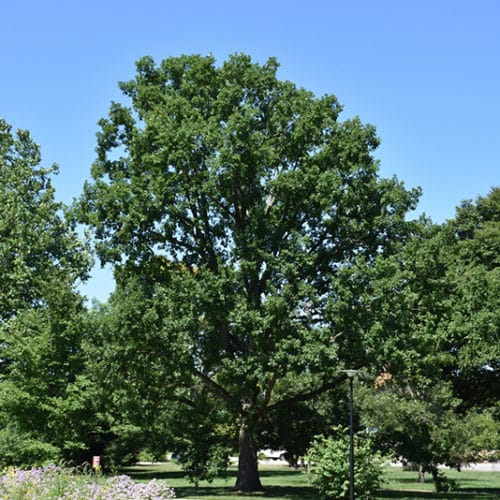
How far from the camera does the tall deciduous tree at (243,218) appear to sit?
23.2 metres

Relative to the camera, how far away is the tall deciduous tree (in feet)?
76.2

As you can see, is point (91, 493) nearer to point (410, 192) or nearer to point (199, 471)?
point (199, 471)

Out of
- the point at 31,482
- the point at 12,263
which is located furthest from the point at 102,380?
the point at 12,263

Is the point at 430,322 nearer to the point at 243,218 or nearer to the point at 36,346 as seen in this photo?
the point at 243,218

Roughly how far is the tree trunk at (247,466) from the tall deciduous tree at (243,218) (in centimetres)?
5

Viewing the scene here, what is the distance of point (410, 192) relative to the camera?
25938mm

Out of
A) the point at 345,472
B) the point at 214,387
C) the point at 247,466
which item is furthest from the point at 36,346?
the point at 345,472

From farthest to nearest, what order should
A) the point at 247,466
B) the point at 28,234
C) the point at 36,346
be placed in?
1. the point at 28,234
2. the point at 36,346
3. the point at 247,466

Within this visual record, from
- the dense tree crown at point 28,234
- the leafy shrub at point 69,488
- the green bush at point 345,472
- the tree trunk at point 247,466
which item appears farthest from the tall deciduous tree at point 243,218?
the dense tree crown at point 28,234

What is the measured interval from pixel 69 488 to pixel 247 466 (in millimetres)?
13646

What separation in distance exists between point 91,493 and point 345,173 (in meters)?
15.1

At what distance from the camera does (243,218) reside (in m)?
26.4

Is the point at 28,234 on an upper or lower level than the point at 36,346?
upper

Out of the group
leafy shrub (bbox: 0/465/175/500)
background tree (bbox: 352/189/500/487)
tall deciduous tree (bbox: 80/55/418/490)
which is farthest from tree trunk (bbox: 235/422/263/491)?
leafy shrub (bbox: 0/465/175/500)
